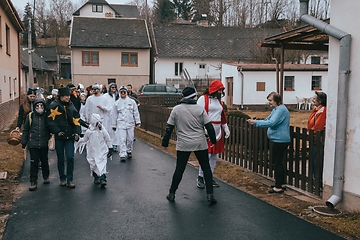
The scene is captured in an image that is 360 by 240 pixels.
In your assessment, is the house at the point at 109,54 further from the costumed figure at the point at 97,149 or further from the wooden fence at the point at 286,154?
the costumed figure at the point at 97,149

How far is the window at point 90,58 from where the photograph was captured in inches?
1779

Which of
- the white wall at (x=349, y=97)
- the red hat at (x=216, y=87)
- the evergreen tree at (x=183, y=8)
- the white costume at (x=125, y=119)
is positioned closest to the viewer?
the white wall at (x=349, y=97)

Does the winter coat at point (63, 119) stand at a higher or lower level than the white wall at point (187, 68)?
lower

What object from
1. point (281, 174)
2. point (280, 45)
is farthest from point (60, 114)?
point (280, 45)

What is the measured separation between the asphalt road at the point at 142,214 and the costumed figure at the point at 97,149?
274 mm

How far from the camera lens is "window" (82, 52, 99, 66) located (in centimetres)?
4519

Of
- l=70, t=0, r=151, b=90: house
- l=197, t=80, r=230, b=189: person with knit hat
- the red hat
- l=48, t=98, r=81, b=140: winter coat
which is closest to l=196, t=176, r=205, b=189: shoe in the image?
l=197, t=80, r=230, b=189: person with knit hat

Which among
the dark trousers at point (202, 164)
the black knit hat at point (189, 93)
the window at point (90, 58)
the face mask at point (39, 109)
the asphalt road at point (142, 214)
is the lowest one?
the asphalt road at point (142, 214)

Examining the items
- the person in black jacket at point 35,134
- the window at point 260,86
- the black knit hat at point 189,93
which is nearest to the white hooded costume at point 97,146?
the person in black jacket at point 35,134

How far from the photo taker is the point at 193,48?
47.1 meters

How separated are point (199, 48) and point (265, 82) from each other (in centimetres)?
1875

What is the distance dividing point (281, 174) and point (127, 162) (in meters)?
4.36

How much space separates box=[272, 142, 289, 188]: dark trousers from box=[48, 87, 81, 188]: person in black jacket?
11.7 feet

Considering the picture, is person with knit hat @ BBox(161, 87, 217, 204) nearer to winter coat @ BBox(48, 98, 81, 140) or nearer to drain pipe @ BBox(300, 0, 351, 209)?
drain pipe @ BBox(300, 0, 351, 209)
